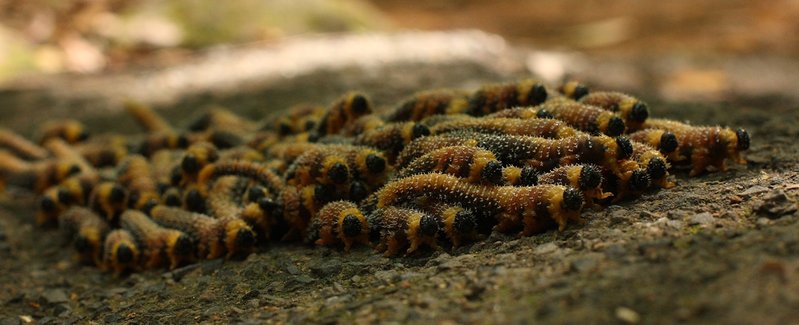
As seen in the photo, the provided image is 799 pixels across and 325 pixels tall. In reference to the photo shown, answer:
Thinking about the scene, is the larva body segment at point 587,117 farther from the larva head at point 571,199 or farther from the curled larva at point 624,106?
the larva head at point 571,199

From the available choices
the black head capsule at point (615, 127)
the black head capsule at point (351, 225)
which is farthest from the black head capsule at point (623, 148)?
the black head capsule at point (351, 225)

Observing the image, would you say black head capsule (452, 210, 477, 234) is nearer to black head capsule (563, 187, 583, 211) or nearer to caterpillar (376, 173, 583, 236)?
caterpillar (376, 173, 583, 236)

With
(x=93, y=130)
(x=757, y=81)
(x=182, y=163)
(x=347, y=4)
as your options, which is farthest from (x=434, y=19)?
(x=182, y=163)

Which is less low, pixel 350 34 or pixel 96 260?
pixel 350 34

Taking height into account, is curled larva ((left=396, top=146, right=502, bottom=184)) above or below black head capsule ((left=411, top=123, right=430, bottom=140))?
below

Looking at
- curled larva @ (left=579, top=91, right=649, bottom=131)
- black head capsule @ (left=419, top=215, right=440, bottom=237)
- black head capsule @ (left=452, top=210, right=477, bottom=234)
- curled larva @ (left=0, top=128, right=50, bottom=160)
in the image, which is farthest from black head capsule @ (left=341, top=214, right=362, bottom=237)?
curled larva @ (left=0, top=128, right=50, bottom=160)

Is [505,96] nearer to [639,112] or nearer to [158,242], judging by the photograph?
[639,112]

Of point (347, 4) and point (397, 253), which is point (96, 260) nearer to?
point (397, 253)

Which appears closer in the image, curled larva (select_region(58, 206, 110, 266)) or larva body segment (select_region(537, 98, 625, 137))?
larva body segment (select_region(537, 98, 625, 137))
